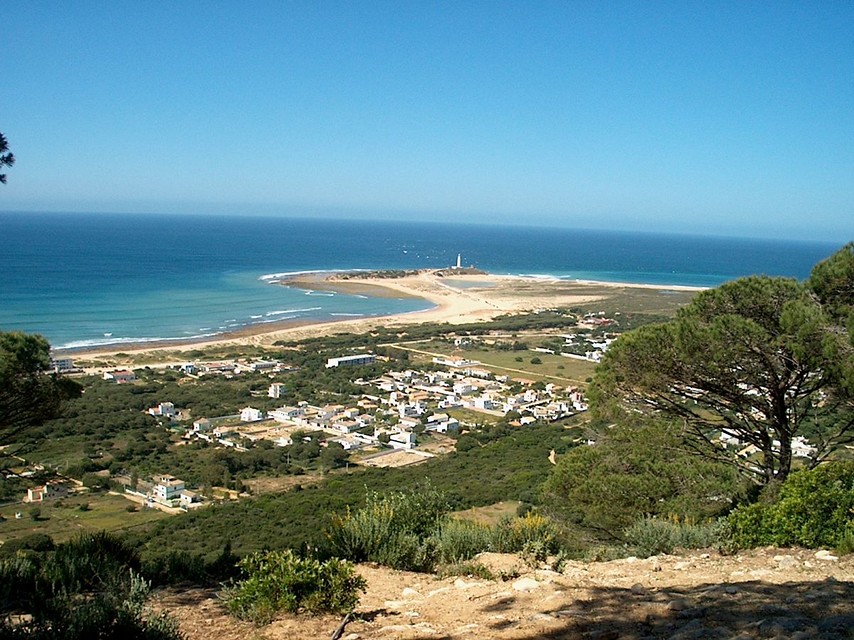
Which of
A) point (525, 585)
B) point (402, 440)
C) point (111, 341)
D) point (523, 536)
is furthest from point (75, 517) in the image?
point (111, 341)

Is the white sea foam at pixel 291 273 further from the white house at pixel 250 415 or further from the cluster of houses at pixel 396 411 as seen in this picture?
the white house at pixel 250 415

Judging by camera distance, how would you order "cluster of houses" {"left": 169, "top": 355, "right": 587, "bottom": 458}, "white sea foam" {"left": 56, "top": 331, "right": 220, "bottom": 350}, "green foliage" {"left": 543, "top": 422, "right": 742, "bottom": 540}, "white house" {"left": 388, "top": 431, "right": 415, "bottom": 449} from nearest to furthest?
"green foliage" {"left": 543, "top": 422, "right": 742, "bottom": 540} < "white house" {"left": 388, "top": 431, "right": 415, "bottom": 449} < "cluster of houses" {"left": 169, "top": 355, "right": 587, "bottom": 458} < "white sea foam" {"left": 56, "top": 331, "right": 220, "bottom": 350}

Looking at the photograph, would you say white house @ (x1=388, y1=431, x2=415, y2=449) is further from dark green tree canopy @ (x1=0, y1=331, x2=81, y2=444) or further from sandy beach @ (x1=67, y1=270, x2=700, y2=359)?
sandy beach @ (x1=67, y1=270, x2=700, y2=359)

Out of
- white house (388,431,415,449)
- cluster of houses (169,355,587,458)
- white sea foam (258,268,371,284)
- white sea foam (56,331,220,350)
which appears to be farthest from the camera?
Result: white sea foam (258,268,371,284)

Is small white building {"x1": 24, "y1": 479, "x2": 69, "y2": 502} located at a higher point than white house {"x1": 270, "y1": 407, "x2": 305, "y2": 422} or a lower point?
higher

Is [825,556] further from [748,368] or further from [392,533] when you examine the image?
[392,533]

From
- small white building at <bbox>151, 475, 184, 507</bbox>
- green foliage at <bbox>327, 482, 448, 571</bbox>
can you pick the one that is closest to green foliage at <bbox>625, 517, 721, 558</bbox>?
green foliage at <bbox>327, 482, 448, 571</bbox>
